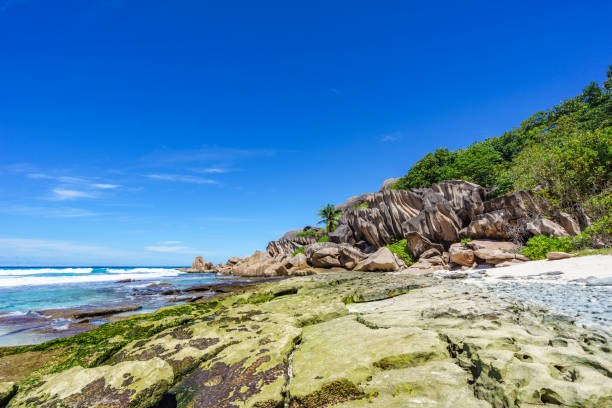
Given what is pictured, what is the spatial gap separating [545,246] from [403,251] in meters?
14.7

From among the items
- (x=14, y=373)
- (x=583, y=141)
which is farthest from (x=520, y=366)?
(x=583, y=141)

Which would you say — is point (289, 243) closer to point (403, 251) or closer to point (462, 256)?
point (403, 251)

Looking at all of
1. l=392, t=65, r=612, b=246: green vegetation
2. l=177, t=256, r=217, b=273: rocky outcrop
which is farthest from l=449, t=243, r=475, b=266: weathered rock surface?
l=177, t=256, r=217, b=273: rocky outcrop

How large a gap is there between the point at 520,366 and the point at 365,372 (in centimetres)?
184

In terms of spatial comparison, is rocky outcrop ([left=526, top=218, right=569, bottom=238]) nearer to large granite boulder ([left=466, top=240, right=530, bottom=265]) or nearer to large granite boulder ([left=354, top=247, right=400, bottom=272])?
large granite boulder ([left=466, top=240, right=530, bottom=265])

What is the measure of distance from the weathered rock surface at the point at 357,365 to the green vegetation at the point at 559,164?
1713 centimetres

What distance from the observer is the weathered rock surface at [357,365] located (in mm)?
2820

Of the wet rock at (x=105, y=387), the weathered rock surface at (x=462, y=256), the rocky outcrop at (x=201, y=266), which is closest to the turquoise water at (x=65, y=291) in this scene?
the wet rock at (x=105, y=387)

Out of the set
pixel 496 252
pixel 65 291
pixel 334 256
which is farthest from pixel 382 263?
pixel 65 291

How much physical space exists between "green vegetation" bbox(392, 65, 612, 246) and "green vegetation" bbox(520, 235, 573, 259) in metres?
1.66

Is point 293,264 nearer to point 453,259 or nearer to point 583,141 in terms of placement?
point 453,259

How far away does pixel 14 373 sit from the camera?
21.7ft

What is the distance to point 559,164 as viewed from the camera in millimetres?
21125

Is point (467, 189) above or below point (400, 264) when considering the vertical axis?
above
